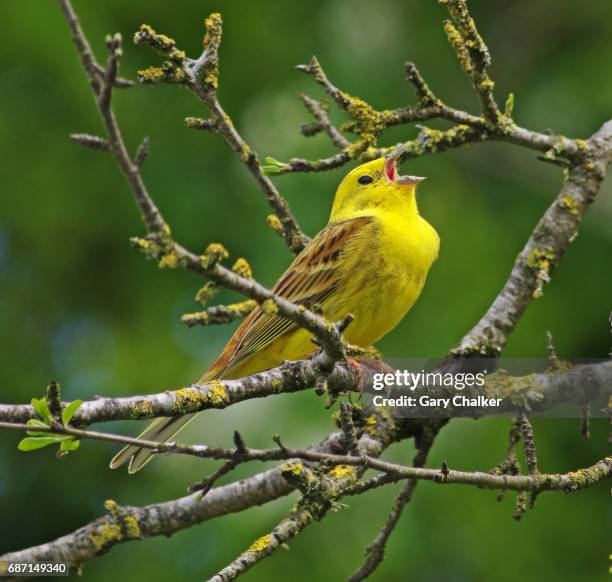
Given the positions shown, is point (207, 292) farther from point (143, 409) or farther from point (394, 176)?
point (394, 176)

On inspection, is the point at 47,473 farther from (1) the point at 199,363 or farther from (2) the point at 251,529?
(2) the point at 251,529

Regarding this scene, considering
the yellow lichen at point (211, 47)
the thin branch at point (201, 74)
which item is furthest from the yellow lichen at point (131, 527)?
the yellow lichen at point (211, 47)

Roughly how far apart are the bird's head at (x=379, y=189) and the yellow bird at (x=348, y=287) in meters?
0.13

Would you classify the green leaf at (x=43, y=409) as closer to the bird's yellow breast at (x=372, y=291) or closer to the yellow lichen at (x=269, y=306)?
the yellow lichen at (x=269, y=306)

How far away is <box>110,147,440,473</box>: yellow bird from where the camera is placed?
4.76 m

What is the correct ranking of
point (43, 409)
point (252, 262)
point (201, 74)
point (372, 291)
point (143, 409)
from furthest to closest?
point (252, 262) < point (372, 291) < point (201, 74) < point (143, 409) < point (43, 409)

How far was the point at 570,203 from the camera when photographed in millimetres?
5105

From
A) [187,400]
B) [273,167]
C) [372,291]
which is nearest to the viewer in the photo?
→ [187,400]

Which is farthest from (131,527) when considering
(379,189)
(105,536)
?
(379,189)

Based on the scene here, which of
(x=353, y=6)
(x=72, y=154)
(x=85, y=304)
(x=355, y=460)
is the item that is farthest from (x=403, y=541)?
(x=353, y=6)

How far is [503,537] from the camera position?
214 inches

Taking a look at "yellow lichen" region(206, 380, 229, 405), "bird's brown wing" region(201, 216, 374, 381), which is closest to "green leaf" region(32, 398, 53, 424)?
"yellow lichen" region(206, 380, 229, 405)

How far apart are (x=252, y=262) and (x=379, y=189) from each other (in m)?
1.08

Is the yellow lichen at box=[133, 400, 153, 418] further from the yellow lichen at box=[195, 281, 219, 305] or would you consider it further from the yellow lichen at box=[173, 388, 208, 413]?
the yellow lichen at box=[195, 281, 219, 305]
